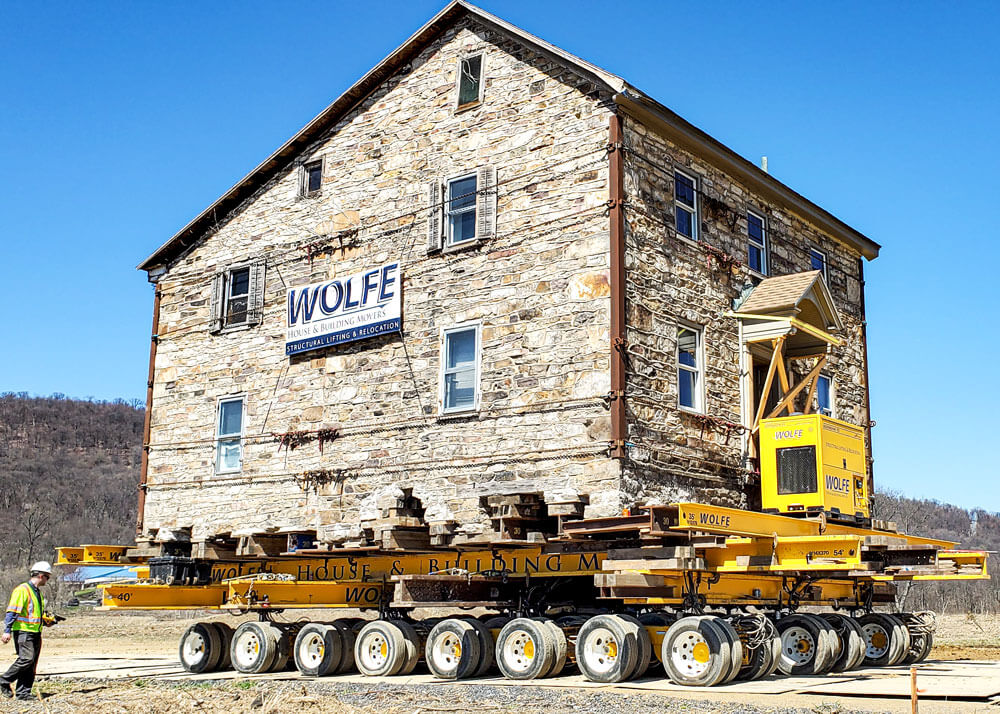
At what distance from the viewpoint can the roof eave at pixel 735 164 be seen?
1750cm

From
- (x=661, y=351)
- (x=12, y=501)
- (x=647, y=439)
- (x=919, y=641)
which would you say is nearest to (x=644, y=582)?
(x=647, y=439)

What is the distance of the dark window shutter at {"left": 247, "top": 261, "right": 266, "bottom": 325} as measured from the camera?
851 inches

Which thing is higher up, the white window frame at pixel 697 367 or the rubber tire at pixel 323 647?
the white window frame at pixel 697 367

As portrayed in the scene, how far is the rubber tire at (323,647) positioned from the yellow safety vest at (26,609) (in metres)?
4.52

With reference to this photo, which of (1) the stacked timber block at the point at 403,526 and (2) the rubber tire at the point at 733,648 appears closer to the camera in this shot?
(2) the rubber tire at the point at 733,648

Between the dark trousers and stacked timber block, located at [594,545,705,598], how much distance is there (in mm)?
7553

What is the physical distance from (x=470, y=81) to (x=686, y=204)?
4369 mm

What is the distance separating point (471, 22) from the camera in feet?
65.2

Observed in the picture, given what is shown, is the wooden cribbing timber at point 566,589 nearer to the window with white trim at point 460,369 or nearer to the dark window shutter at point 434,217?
the window with white trim at point 460,369

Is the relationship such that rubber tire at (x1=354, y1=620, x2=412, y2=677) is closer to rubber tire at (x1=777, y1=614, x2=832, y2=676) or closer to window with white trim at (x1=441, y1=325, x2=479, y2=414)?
window with white trim at (x1=441, y1=325, x2=479, y2=414)

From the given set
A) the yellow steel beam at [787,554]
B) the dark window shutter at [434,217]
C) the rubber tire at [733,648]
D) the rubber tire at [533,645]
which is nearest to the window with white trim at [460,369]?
the dark window shutter at [434,217]

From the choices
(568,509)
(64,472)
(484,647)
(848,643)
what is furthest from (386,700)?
(64,472)

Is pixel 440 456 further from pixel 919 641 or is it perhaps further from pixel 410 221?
pixel 919 641

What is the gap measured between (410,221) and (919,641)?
11.8 m
